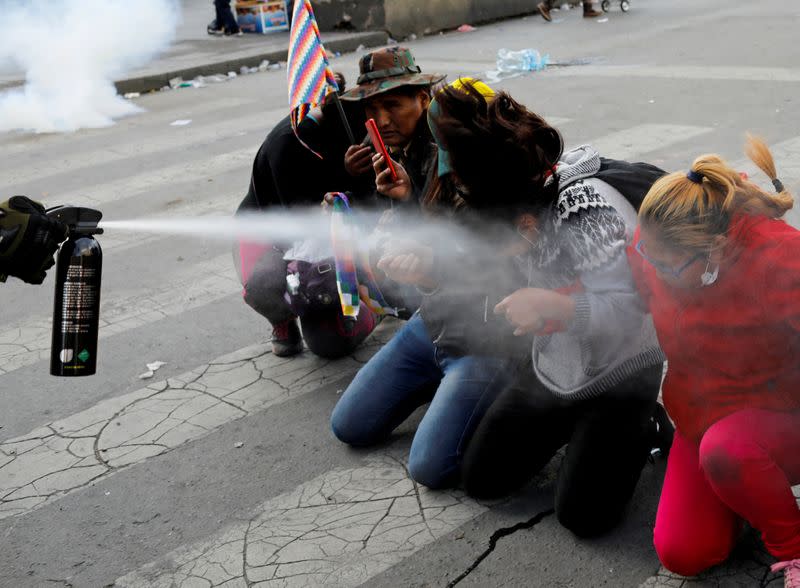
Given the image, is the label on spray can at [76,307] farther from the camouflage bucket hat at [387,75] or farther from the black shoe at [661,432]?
the black shoe at [661,432]

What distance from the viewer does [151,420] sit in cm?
384

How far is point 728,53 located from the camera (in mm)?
9836

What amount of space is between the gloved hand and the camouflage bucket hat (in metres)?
1.18

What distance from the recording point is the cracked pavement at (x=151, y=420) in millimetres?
3457

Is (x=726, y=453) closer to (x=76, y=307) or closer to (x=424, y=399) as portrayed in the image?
(x=424, y=399)

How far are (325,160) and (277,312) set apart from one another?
71 cm

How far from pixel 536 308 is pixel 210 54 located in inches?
438

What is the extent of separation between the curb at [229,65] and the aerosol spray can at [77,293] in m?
8.67

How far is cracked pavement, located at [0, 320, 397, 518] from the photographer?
346cm

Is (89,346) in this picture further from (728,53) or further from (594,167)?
(728,53)

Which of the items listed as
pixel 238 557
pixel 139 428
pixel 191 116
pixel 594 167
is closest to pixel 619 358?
pixel 594 167

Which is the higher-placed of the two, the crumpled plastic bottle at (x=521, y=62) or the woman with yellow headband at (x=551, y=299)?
the woman with yellow headband at (x=551, y=299)

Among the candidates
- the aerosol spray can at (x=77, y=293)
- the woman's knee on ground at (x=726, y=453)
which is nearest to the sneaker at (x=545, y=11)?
the aerosol spray can at (x=77, y=293)

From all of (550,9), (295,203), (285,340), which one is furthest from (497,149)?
(550,9)
